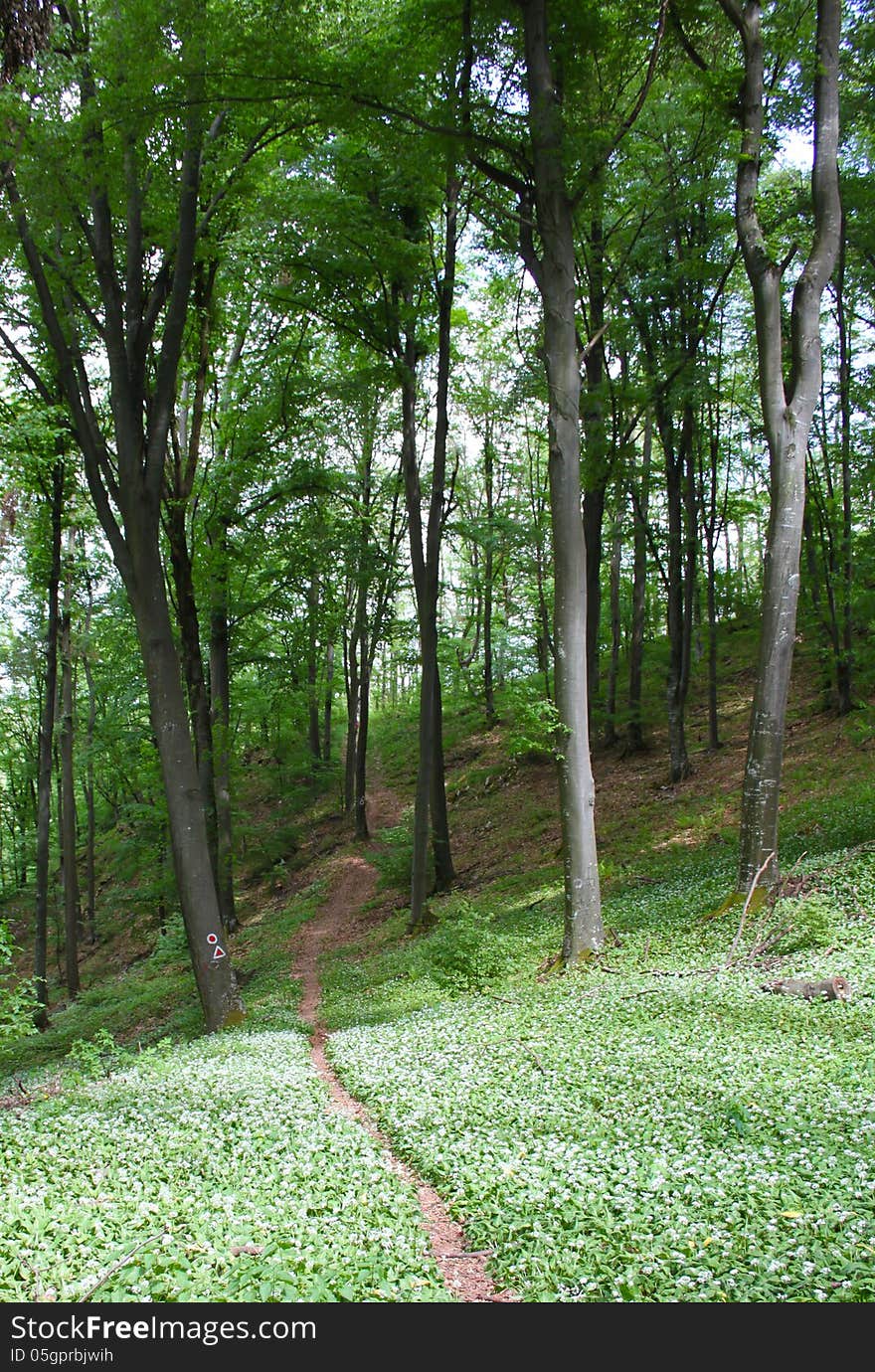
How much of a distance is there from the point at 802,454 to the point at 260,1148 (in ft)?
30.2

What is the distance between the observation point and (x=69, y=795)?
18094 mm

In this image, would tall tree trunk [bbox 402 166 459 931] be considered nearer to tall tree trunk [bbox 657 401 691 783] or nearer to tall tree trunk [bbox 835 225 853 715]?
tall tree trunk [bbox 657 401 691 783]

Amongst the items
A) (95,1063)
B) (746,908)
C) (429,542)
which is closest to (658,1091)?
(746,908)

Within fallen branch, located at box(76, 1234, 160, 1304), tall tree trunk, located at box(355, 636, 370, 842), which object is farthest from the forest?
tall tree trunk, located at box(355, 636, 370, 842)

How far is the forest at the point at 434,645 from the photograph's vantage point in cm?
415

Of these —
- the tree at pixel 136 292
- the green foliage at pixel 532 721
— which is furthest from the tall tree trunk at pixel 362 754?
the green foliage at pixel 532 721

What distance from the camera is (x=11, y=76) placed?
Result: 951cm

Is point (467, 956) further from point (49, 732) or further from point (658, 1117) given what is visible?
point (49, 732)

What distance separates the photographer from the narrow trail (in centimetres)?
367

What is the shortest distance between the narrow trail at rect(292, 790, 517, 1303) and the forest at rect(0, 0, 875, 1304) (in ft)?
0.17

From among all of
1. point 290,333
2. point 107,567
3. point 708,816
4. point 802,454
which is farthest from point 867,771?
point 107,567

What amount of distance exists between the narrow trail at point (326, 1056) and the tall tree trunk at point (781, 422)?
18.4 feet

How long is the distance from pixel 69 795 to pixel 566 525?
46.1ft
